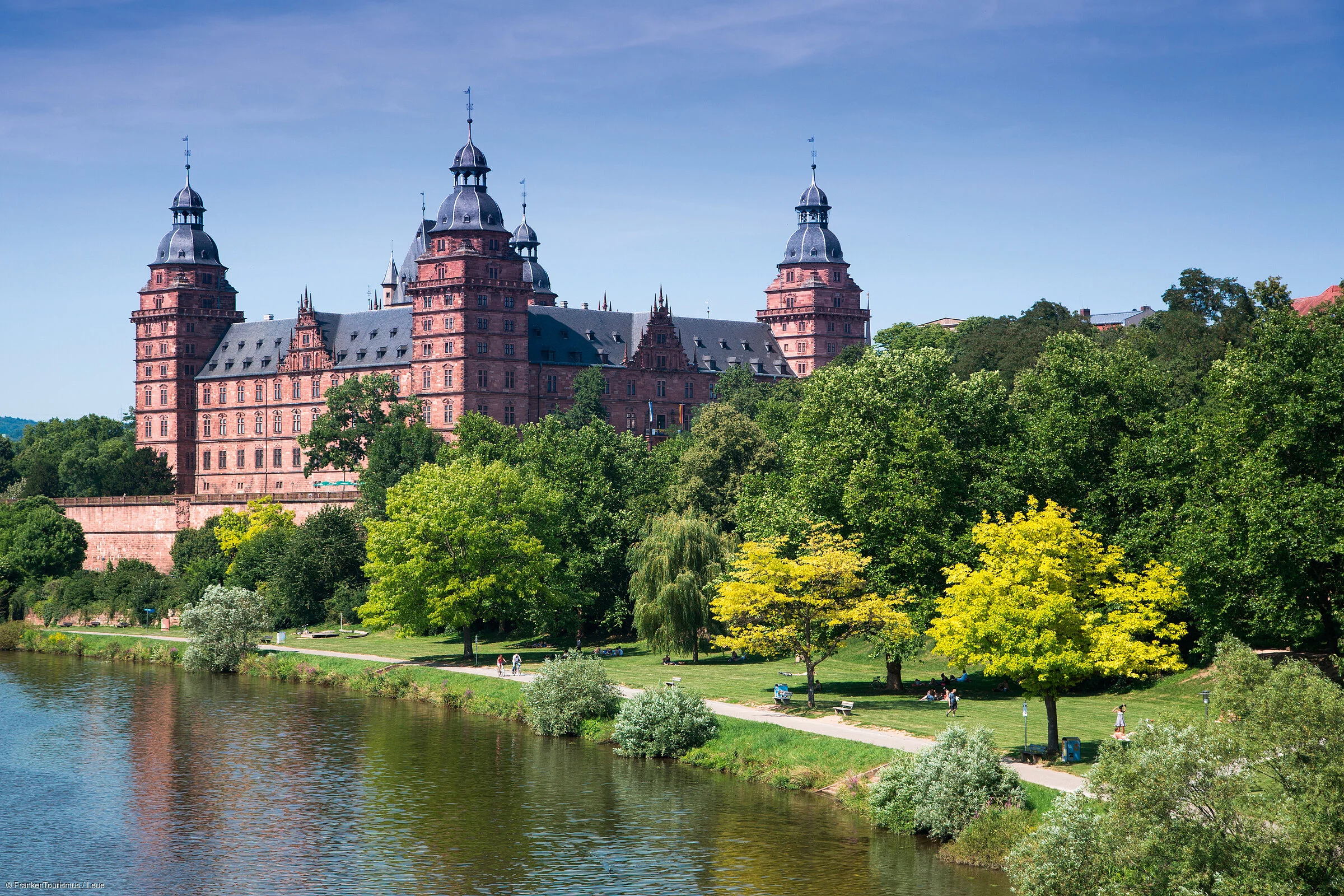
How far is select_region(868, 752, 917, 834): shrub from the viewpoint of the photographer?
3816 centimetres

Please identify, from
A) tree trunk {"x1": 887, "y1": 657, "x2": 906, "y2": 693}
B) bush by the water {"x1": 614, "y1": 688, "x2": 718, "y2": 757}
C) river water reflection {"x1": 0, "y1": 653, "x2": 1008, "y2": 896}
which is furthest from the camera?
tree trunk {"x1": 887, "y1": 657, "x2": 906, "y2": 693}

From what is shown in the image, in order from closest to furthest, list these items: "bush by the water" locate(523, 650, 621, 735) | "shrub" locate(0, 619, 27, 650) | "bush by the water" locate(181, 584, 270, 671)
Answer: "bush by the water" locate(523, 650, 621, 735) → "bush by the water" locate(181, 584, 270, 671) → "shrub" locate(0, 619, 27, 650)

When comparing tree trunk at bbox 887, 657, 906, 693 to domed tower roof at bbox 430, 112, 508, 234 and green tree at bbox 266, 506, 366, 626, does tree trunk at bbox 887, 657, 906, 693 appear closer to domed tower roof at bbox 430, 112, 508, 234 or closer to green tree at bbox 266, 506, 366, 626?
green tree at bbox 266, 506, 366, 626

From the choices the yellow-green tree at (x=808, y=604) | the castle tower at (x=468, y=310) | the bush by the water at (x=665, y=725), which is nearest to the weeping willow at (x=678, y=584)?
the yellow-green tree at (x=808, y=604)

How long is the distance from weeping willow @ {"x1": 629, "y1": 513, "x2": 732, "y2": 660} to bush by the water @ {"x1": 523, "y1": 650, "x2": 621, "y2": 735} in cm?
900

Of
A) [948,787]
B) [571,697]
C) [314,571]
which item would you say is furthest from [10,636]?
[948,787]

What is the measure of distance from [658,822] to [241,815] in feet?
39.0

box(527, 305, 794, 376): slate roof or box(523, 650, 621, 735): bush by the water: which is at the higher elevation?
box(527, 305, 794, 376): slate roof

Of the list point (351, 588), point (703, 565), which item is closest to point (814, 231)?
point (351, 588)

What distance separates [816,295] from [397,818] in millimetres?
116191

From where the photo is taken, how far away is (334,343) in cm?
14375

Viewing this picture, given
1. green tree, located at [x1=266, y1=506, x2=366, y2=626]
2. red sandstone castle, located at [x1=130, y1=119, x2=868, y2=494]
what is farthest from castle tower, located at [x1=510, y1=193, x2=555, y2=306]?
green tree, located at [x1=266, y1=506, x2=366, y2=626]

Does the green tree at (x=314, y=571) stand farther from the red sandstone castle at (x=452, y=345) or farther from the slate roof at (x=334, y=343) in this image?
the slate roof at (x=334, y=343)

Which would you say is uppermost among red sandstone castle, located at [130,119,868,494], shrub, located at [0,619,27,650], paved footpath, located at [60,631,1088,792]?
red sandstone castle, located at [130,119,868,494]
